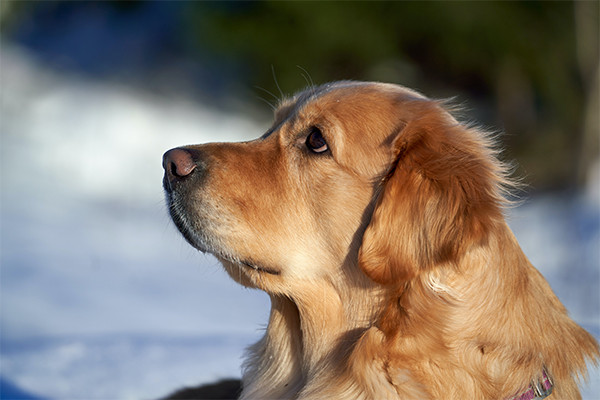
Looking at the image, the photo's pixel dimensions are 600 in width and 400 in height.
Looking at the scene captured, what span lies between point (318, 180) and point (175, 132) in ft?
52.9

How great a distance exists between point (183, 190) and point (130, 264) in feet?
25.0

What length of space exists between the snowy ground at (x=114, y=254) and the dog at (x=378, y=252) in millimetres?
403

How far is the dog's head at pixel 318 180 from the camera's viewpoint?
2746 millimetres

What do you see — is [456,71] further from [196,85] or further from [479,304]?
[479,304]

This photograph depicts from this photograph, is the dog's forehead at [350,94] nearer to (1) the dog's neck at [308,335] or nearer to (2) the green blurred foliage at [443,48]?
(1) the dog's neck at [308,335]

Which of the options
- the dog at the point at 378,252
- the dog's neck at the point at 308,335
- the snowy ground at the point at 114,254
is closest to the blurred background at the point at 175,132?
the snowy ground at the point at 114,254

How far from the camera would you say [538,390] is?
2.57 meters

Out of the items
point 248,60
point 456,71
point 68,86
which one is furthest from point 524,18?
→ point 68,86

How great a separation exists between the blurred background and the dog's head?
1410 millimetres

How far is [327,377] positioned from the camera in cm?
280

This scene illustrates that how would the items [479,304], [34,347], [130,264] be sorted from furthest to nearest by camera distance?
[130,264] < [34,347] < [479,304]

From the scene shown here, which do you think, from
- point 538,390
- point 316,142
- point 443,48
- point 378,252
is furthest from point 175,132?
point 538,390

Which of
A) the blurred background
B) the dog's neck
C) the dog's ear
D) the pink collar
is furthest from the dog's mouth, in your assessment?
the blurred background

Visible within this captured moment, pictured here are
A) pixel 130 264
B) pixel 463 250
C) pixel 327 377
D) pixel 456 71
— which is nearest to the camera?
pixel 463 250
